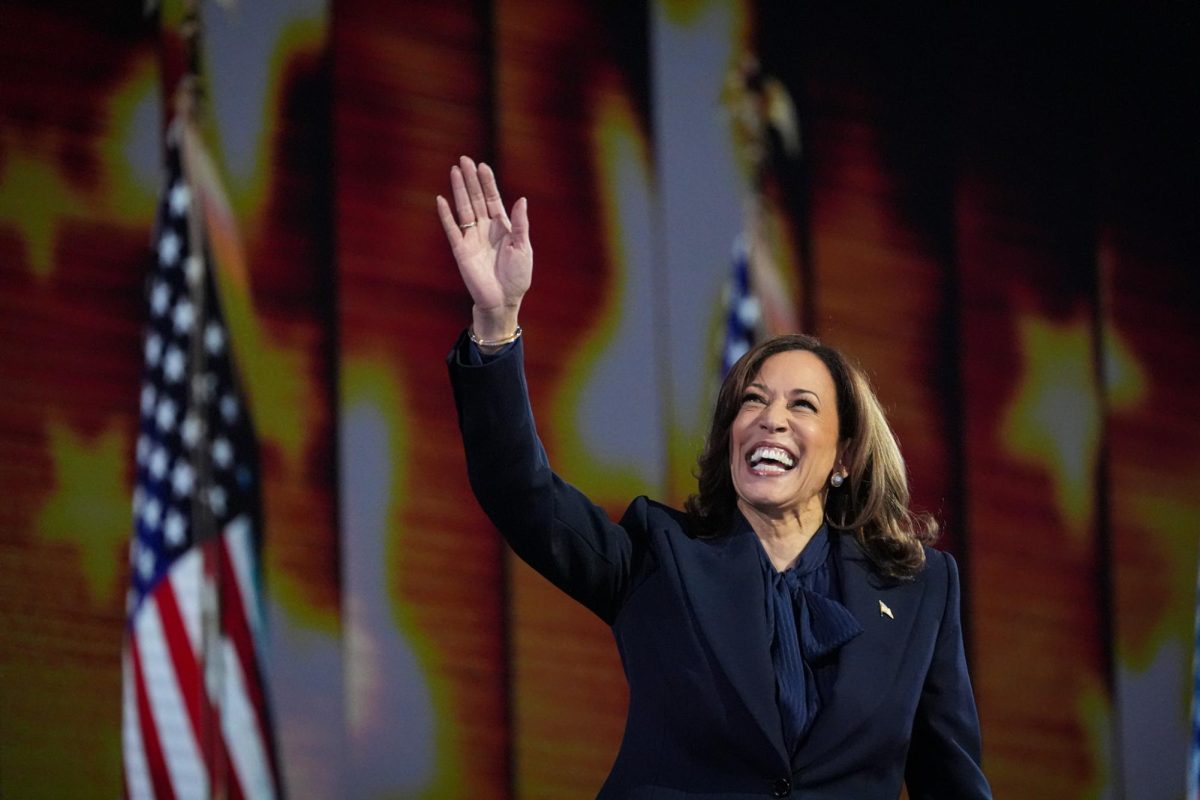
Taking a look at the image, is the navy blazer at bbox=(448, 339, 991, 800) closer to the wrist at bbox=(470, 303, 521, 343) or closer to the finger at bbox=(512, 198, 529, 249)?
the wrist at bbox=(470, 303, 521, 343)

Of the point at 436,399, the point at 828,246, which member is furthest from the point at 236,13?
the point at 828,246

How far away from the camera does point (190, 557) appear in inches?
134

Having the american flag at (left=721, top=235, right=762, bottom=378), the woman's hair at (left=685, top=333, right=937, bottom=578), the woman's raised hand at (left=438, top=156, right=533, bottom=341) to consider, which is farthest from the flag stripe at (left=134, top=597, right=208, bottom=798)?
the woman's raised hand at (left=438, top=156, right=533, bottom=341)

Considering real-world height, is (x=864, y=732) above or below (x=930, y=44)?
below

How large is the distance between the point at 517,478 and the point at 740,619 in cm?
32

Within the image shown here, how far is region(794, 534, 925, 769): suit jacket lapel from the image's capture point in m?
1.87

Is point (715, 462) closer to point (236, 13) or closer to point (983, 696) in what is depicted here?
point (236, 13)

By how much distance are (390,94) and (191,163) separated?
1.60ft

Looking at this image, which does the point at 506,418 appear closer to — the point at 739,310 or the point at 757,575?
the point at 757,575

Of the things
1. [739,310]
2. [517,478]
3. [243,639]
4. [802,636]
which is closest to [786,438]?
[802,636]

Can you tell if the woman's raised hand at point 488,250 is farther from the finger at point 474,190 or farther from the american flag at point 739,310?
the american flag at point 739,310

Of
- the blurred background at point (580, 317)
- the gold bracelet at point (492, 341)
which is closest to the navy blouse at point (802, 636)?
the gold bracelet at point (492, 341)

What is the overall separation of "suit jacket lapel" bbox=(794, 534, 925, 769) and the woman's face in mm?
92

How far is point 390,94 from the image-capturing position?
3.71 m
